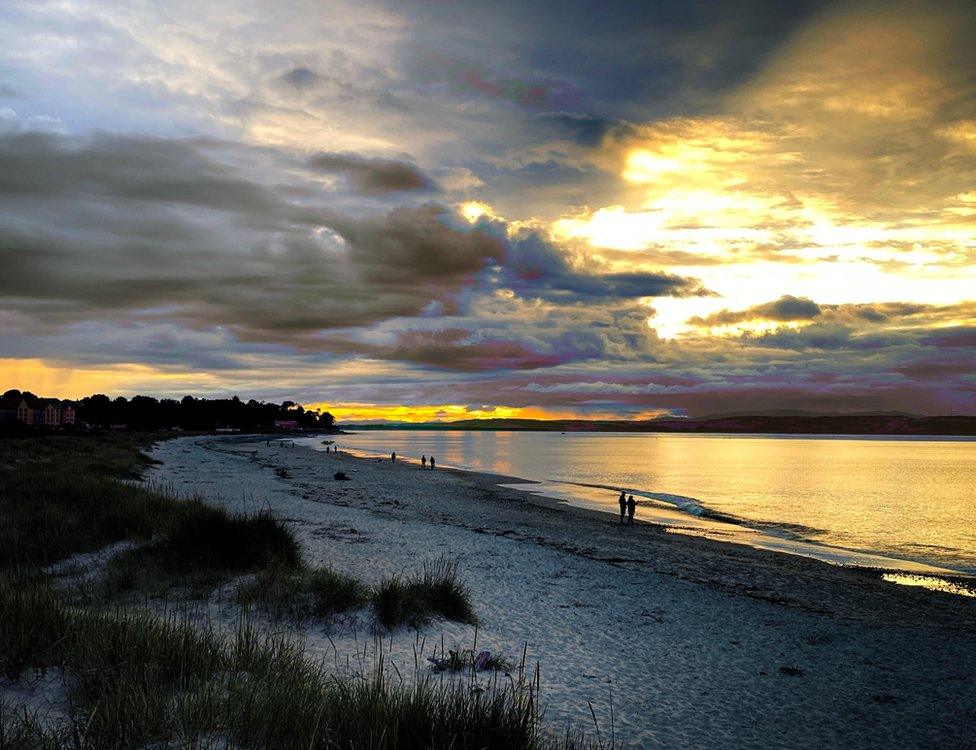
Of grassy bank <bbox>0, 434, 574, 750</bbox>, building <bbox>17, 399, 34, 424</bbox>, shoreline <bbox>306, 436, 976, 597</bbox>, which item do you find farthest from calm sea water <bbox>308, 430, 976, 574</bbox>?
building <bbox>17, 399, 34, 424</bbox>

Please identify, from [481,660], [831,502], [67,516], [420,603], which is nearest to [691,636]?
[481,660]

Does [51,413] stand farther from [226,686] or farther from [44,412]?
[226,686]

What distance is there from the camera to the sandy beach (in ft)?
27.8

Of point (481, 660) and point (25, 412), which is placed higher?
point (481, 660)

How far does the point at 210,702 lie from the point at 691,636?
385 inches

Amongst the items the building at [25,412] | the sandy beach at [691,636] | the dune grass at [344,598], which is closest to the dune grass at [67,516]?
the sandy beach at [691,636]

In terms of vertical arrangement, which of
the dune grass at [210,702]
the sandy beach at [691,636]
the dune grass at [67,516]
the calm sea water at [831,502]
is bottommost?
the calm sea water at [831,502]

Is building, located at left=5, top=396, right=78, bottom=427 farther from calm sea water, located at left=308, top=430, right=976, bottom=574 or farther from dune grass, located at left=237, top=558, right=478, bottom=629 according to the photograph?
dune grass, located at left=237, top=558, right=478, bottom=629

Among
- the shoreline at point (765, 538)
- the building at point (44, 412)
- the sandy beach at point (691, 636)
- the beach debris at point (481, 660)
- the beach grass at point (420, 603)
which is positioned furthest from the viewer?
the building at point (44, 412)

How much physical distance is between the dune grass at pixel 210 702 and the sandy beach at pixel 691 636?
1794mm

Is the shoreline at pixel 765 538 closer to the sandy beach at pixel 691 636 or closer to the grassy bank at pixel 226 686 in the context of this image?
the sandy beach at pixel 691 636

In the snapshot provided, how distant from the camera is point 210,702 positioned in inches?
206

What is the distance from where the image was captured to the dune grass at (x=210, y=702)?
490 centimetres

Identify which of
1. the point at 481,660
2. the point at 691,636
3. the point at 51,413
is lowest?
the point at 51,413
